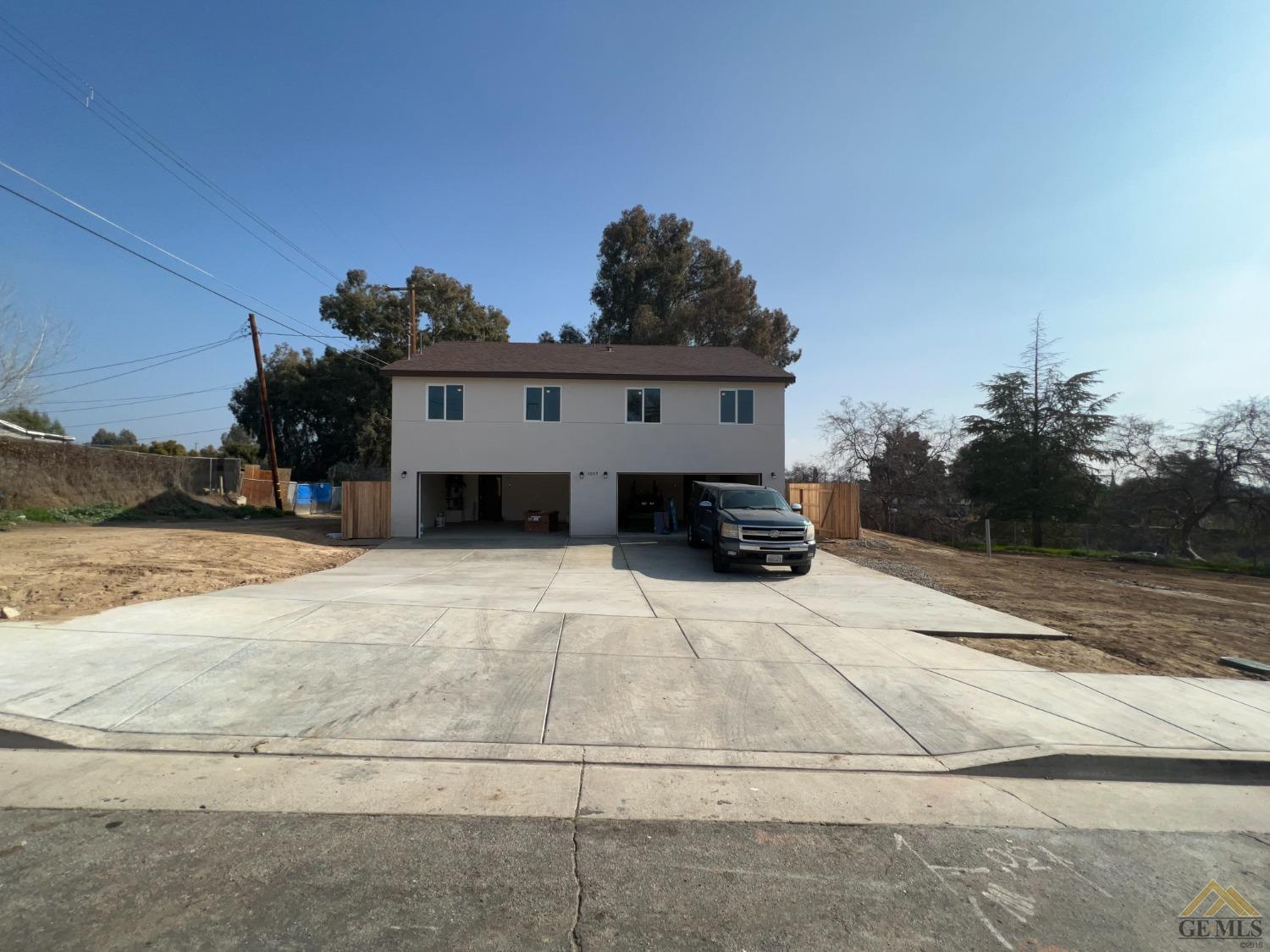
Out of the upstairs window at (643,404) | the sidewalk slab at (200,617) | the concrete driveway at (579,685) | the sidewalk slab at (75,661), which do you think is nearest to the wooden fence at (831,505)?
the upstairs window at (643,404)

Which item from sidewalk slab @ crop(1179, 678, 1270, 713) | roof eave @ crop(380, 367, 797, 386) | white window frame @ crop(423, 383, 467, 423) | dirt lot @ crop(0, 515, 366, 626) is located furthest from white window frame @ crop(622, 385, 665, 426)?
sidewalk slab @ crop(1179, 678, 1270, 713)

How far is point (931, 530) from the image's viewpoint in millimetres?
30953

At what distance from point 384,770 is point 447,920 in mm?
1738

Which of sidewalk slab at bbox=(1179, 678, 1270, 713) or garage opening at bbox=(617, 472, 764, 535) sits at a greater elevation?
garage opening at bbox=(617, 472, 764, 535)

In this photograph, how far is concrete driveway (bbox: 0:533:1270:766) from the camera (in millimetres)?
4930

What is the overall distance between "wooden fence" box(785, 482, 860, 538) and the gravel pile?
11.8 feet

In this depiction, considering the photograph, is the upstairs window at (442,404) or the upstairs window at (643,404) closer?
the upstairs window at (442,404)

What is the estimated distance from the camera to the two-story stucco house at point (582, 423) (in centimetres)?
2030

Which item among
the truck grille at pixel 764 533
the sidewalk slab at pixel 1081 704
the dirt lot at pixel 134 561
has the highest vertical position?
the truck grille at pixel 764 533

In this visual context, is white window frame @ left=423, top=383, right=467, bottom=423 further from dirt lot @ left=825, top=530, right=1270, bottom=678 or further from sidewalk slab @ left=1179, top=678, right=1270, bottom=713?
sidewalk slab @ left=1179, top=678, right=1270, bottom=713

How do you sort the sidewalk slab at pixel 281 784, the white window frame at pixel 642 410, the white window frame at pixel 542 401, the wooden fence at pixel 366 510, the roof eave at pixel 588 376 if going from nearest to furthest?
the sidewalk slab at pixel 281 784 → the roof eave at pixel 588 376 → the wooden fence at pixel 366 510 → the white window frame at pixel 542 401 → the white window frame at pixel 642 410

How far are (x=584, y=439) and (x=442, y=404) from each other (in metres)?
4.65

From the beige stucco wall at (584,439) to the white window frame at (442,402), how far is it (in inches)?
2.4

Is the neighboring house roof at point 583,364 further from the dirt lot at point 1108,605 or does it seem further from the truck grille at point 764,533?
the truck grille at point 764,533
